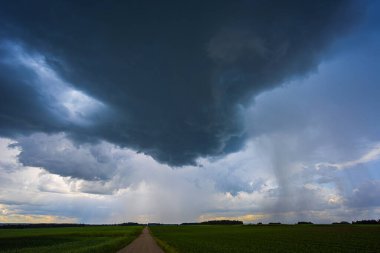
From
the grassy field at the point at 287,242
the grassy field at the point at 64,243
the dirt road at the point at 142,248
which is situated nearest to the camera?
the grassy field at the point at 287,242

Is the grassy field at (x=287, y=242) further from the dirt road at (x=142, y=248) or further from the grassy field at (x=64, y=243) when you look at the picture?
the grassy field at (x=64, y=243)

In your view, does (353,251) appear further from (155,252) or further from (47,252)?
(47,252)

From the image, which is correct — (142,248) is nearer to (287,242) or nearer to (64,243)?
(287,242)

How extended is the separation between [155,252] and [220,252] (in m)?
8.48

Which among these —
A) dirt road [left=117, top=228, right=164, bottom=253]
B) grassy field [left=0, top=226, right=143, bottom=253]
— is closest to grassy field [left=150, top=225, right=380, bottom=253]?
dirt road [left=117, top=228, right=164, bottom=253]

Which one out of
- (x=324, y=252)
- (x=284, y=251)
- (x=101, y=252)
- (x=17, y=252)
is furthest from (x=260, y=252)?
(x=17, y=252)

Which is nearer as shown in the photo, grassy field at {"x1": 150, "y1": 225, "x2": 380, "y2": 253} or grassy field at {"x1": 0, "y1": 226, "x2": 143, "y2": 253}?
grassy field at {"x1": 150, "y1": 225, "x2": 380, "y2": 253}

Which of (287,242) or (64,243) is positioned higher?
(287,242)

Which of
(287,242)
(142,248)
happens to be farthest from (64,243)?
(287,242)

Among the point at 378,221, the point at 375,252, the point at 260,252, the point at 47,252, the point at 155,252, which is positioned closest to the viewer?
the point at 375,252

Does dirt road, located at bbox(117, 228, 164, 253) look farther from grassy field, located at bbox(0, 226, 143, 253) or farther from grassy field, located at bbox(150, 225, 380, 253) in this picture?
grassy field, located at bbox(150, 225, 380, 253)

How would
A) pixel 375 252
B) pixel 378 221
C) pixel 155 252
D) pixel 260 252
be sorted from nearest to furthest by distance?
1. pixel 375 252
2. pixel 260 252
3. pixel 155 252
4. pixel 378 221

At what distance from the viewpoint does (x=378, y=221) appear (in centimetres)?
14538

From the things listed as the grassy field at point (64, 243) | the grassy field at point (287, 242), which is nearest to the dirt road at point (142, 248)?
the grassy field at point (64, 243)
